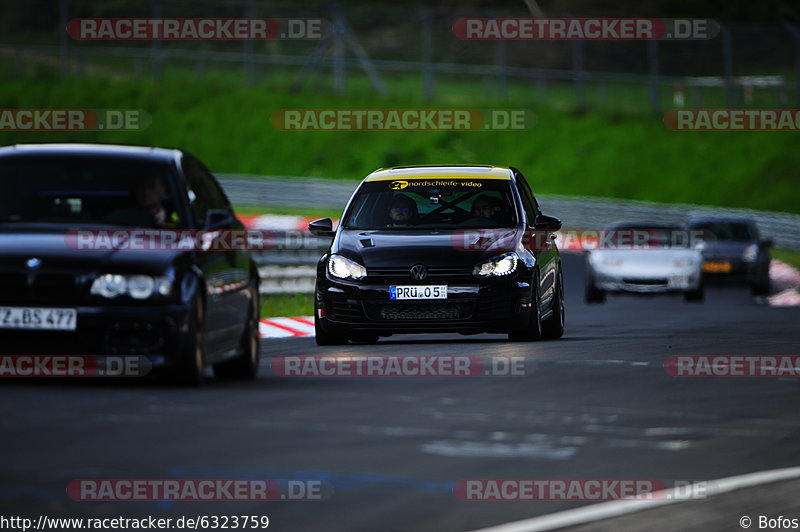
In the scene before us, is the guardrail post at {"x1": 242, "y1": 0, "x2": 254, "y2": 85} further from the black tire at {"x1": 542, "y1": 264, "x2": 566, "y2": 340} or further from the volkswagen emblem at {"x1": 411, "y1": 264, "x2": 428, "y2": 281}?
the volkswagen emblem at {"x1": 411, "y1": 264, "x2": 428, "y2": 281}

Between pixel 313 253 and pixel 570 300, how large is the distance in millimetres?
4494

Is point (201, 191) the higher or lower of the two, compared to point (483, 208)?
higher

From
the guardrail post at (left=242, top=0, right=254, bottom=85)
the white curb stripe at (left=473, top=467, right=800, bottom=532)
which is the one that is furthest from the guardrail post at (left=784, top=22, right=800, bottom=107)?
the white curb stripe at (left=473, top=467, right=800, bottom=532)

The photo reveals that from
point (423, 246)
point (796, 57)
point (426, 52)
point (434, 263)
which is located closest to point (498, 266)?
point (434, 263)

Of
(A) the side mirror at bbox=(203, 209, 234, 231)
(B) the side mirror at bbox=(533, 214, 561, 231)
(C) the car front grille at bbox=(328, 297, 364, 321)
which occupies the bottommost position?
(C) the car front grille at bbox=(328, 297, 364, 321)

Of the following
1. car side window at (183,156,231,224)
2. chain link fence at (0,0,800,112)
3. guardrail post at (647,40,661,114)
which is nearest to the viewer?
car side window at (183,156,231,224)

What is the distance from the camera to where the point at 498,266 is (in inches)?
586

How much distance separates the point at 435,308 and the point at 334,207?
118 feet

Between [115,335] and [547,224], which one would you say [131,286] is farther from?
[547,224]

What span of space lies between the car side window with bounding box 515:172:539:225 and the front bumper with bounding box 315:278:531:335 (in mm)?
1215

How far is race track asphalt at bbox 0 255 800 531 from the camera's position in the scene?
7.56 metres

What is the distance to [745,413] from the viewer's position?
11.1m

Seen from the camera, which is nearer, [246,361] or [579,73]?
[246,361]

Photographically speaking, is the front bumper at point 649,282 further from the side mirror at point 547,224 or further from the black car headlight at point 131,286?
the black car headlight at point 131,286
